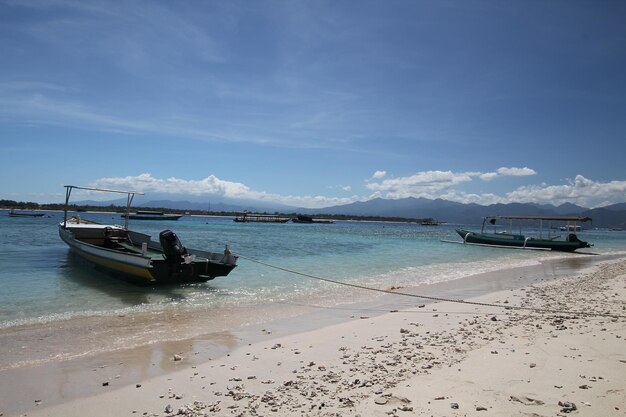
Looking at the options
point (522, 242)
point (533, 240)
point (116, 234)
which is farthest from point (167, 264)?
point (533, 240)

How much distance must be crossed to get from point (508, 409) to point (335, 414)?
6.13 ft

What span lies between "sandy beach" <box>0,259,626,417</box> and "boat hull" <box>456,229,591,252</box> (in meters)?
32.9

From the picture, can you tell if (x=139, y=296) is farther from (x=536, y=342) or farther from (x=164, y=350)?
(x=536, y=342)

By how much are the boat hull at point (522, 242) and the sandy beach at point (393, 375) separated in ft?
108

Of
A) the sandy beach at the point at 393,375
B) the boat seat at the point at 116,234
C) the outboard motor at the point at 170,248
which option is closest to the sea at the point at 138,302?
the outboard motor at the point at 170,248

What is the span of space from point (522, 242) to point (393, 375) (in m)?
39.4

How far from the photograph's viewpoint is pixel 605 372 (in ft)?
17.7

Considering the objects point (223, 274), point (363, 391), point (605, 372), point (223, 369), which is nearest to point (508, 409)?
point (363, 391)

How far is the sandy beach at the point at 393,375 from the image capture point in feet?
15.0

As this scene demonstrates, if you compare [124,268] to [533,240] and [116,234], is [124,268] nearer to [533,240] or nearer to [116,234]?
[116,234]

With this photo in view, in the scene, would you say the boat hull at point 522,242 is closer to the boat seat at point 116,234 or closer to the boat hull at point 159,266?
the boat hull at point 159,266

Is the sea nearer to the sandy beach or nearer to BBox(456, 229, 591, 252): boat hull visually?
the sandy beach

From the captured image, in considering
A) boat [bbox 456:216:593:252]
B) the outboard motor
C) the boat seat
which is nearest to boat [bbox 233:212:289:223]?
boat [bbox 456:216:593:252]

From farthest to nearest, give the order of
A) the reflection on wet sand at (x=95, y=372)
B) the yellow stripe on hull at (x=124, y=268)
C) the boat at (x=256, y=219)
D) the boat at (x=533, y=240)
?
the boat at (x=256, y=219)
the boat at (x=533, y=240)
the yellow stripe on hull at (x=124, y=268)
the reflection on wet sand at (x=95, y=372)
